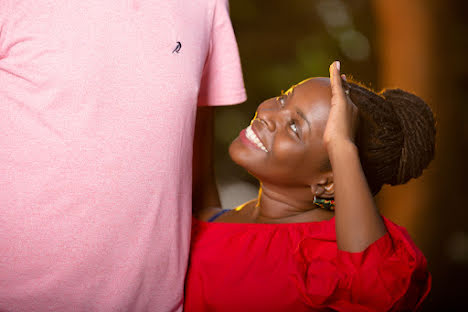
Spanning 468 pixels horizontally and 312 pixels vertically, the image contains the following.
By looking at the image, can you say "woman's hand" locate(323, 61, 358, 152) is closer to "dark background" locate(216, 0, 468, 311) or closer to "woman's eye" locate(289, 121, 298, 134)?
"woman's eye" locate(289, 121, 298, 134)

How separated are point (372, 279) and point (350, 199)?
7.1 inches

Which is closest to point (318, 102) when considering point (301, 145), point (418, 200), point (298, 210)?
point (301, 145)

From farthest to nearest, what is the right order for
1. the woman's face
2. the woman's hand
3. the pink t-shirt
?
the woman's face → the woman's hand → the pink t-shirt

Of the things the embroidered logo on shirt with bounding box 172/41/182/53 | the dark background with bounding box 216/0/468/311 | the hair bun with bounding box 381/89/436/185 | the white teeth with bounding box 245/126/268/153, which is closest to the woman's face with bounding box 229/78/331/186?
the white teeth with bounding box 245/126/268/153

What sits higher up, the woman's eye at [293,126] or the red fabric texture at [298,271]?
the woman's eye at [293,126]

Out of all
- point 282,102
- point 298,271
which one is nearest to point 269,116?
point 282,102

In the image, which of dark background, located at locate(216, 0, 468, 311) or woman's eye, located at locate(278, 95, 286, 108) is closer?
woman's eye, located at locate(278, 95, 286, 108)

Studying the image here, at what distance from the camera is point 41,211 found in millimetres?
829

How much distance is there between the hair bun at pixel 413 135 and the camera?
134cm

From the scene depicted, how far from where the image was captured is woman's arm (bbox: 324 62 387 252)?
1.01m

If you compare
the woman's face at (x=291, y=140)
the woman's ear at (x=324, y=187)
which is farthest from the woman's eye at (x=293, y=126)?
the woman's ear at (x=324, y=187)

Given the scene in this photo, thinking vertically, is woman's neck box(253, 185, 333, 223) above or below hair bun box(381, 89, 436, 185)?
below

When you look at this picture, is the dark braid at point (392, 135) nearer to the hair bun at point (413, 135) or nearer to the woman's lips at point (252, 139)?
the hair bun at point (413, 135)

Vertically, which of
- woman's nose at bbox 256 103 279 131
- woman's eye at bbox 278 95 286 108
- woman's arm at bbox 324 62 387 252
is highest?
woman's eye at bbox 278 95 286 108
